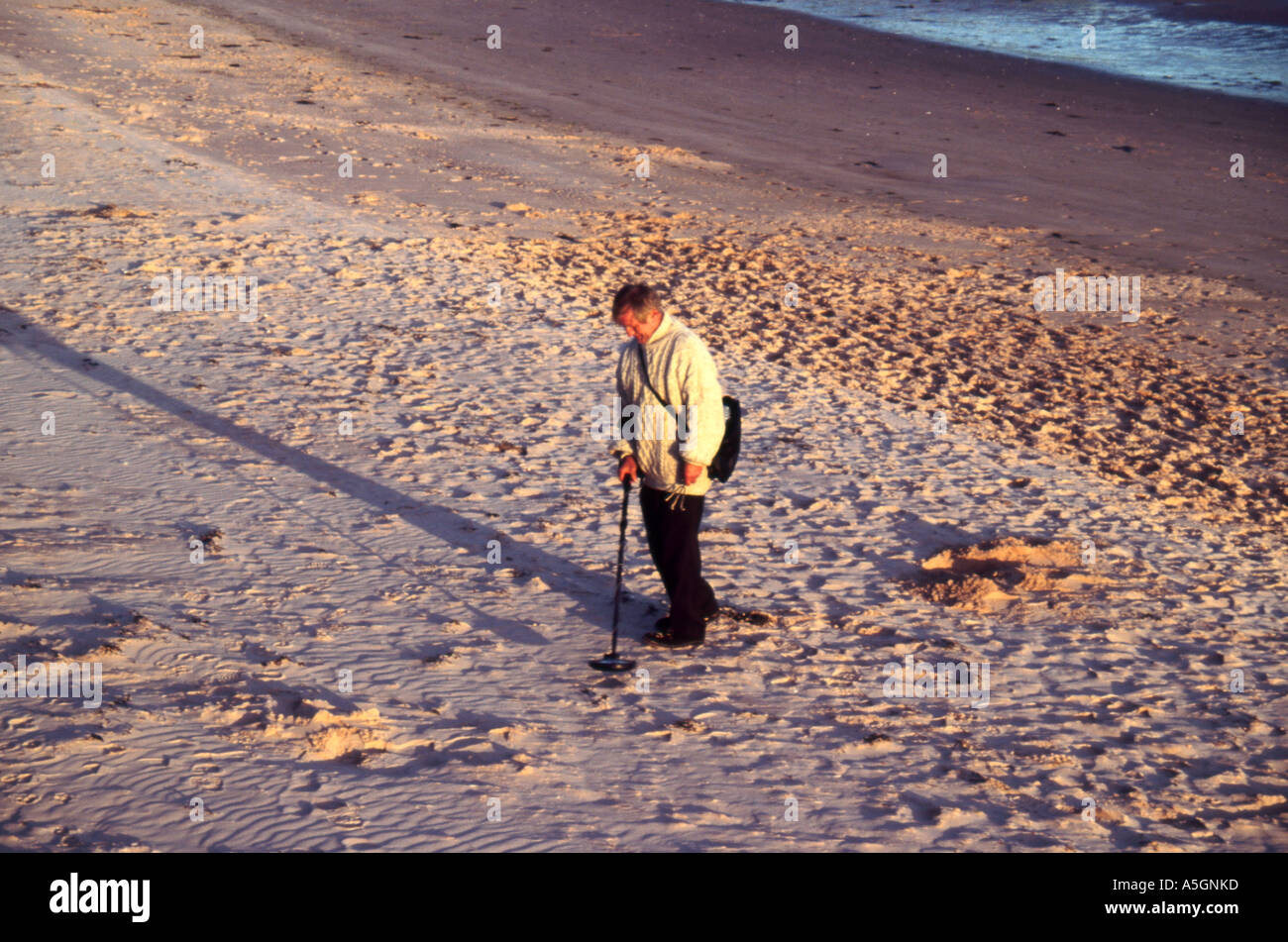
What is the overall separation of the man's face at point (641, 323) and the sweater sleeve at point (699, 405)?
0.17 meters

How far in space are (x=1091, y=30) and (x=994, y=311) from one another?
73.8ft

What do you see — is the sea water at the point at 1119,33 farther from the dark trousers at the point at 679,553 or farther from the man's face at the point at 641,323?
the man's face at the point at 641,323

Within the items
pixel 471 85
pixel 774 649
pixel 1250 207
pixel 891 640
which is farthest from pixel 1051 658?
pixel 471 85

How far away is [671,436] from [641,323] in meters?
0.54

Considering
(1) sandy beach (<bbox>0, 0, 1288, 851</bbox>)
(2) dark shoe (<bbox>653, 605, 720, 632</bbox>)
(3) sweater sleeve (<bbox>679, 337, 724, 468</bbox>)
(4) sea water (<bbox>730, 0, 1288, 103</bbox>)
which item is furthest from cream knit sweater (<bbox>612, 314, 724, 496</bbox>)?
(4) sea water (<bbox>730, 0, 1288, 103</bbox>)

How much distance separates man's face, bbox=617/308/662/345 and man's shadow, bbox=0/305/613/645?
1612mm

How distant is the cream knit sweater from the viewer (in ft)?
17.7

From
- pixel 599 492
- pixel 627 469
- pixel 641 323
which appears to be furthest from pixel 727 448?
pixel 599 492

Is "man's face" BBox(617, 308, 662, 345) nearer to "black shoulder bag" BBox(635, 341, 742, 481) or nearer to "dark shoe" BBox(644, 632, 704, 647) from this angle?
"black shoulder bag" BBox(635, 341, 742, 481)

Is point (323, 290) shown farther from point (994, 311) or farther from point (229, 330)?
point (994, 311)

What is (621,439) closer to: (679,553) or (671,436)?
(671,436)

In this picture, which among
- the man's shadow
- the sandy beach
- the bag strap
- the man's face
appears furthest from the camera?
the man's shadow

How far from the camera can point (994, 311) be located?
1175cm

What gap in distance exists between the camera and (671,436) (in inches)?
219
